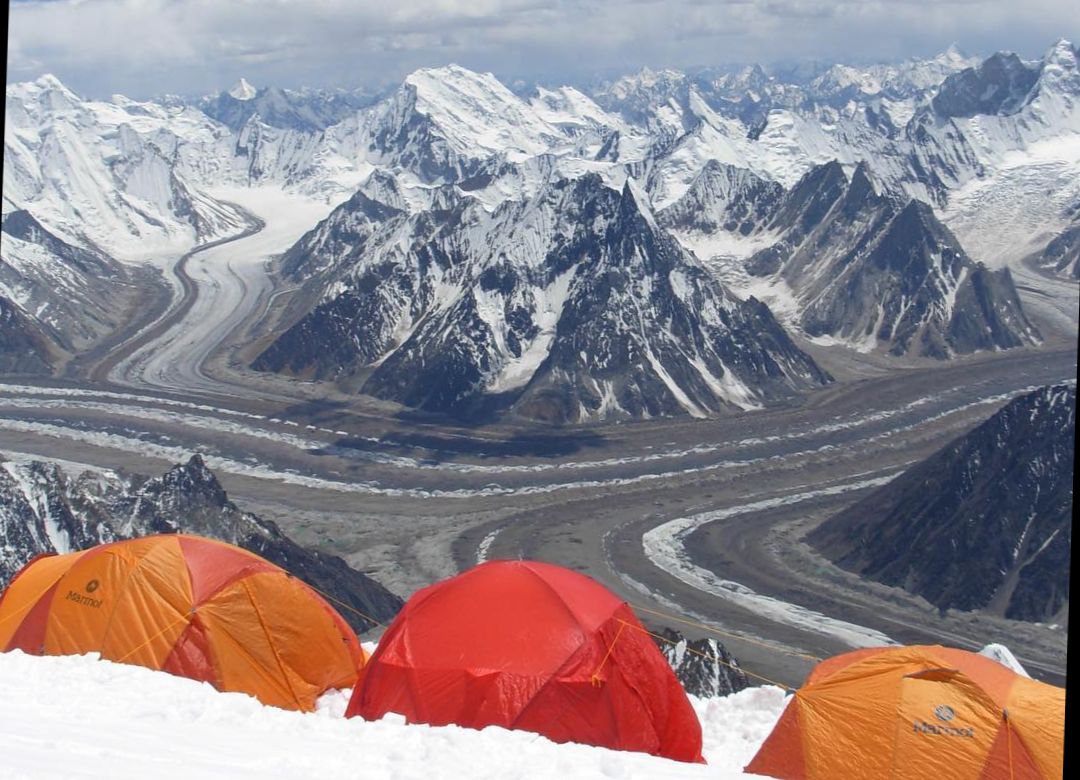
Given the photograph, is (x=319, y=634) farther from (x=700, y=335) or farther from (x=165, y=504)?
(x=700, y=335)

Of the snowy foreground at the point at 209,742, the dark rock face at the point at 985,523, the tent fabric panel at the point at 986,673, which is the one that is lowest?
the dark rock face at the point at 985,523

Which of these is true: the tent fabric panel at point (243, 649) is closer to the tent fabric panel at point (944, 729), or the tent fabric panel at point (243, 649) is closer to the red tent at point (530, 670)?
the red tent at point (530, 670)

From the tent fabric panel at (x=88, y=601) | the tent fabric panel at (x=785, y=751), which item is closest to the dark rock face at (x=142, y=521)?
the tent fabric panel at (x=88, y=601)

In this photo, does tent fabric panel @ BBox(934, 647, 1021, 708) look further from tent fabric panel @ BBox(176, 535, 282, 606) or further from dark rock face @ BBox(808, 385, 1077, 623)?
dark rock face @ BBox(808, 385, 1077, 623)

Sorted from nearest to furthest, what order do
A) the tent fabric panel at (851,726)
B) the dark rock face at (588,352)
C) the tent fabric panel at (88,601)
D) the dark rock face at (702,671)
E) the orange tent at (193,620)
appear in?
the tent fabric panel at (851,726) → the orange tent at (193,620) → the tent fabric panel at (88,601) → the dark rock face at (702,671) → the dark rock face at (588,352)

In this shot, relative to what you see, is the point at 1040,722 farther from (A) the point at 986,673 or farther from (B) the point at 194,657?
(B) the point at 194,657

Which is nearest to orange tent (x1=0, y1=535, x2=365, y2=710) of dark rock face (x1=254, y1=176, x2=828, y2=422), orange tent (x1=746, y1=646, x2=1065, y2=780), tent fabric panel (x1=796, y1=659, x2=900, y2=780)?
orange tent (x1=746, y1=646, x2=1065, y2=780)

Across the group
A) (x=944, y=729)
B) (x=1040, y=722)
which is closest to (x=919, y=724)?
(x=944, y=729)
